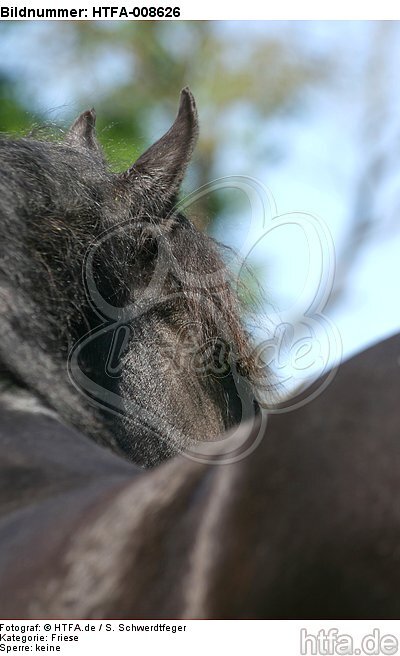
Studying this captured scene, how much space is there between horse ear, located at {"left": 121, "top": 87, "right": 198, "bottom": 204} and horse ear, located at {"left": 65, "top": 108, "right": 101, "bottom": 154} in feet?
0.82

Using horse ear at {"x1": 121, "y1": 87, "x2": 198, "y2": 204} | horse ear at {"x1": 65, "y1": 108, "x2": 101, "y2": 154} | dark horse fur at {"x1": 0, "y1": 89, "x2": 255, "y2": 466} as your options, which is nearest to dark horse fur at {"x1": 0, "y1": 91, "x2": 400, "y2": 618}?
dark horse fur at {"x1": 0, "y1": 89, "x2": 255, "y2": 466}

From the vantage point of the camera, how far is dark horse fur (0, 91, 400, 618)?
127 centimetres

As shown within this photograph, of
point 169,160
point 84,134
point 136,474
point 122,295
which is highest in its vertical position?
point 84,134

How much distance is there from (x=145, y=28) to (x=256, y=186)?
56.2 feet

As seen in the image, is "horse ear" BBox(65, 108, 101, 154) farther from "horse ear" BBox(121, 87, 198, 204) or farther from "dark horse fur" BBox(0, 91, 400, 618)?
"dark horse fur" BBox(0, 91, 400, 618)

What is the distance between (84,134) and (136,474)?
2.14 m

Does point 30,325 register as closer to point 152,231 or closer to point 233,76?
point 152,231

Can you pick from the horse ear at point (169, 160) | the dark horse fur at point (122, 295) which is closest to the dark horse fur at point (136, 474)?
the dark horse fur at point (122, 295)

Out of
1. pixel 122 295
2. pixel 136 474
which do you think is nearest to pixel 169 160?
pixel 122 295

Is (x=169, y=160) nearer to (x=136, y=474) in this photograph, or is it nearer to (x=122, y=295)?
(x=122, y=295)

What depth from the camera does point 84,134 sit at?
371 centimetres
